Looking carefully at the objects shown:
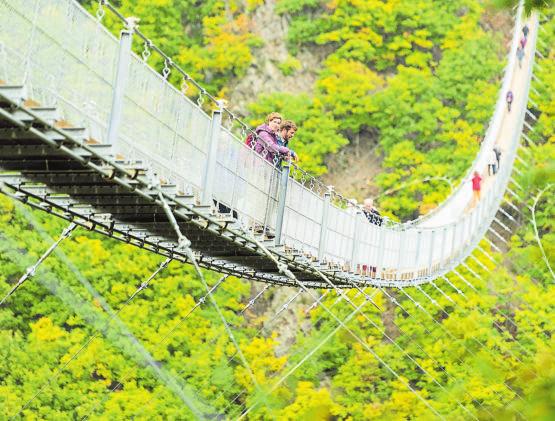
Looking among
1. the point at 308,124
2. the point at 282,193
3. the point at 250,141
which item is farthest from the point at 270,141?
the point at 308,124

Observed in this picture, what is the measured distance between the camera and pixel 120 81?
9.27 meters

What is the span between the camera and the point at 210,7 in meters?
41.2

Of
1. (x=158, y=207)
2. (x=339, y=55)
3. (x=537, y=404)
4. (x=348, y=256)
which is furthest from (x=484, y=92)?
(x=537, y=404)

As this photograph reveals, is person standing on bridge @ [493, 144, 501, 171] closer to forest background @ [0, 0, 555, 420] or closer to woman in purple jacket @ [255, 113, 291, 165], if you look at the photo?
forest background @ [0, 0, 555, 420]

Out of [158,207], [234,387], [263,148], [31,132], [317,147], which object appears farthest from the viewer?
[317,147]

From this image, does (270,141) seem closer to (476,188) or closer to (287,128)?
(287,128)

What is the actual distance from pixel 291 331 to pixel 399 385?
2.72 m

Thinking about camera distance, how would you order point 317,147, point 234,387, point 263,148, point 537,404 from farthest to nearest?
1. point 317,147
2. point 234,387
3. point 263,148
4. point 537,404

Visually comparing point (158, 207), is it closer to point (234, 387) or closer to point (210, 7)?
point (234, 387)

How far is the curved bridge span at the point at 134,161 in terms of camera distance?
8.21 meters

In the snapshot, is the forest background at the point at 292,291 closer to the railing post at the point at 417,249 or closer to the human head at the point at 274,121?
the railing post at the point at 417,249

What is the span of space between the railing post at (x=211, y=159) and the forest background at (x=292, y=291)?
47.3 feet

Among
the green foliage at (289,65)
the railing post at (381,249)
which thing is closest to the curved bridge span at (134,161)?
the railing post at (381,249)

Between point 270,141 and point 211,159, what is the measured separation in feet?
5.54
